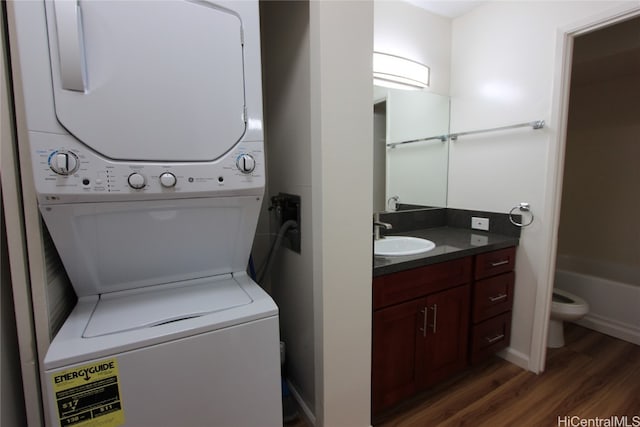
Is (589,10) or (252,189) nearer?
(252,189)

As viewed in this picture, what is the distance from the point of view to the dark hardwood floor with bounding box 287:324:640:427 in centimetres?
155

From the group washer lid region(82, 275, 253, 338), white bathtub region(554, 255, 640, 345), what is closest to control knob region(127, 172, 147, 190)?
washer lid region(82, 275, 253, 338)

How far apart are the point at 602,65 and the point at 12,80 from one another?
3.54 m

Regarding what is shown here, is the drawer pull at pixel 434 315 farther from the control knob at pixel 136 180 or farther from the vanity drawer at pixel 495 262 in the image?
the control knob at pixel 136 180

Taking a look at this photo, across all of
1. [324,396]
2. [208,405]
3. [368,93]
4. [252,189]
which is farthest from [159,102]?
[324,396]

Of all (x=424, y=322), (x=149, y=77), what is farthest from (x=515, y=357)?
(x=149, y=77)

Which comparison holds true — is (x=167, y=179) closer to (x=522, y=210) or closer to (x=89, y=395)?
(x=89, y=395)

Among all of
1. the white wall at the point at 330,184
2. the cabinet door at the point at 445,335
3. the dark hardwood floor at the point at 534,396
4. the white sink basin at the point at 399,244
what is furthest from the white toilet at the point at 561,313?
the white wall at the point at 330,184

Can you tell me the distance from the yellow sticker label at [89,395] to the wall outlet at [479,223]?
214cm

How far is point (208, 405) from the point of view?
886mm

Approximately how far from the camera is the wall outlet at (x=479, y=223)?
210cm

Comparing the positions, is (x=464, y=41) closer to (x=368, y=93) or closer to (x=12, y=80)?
(x=368, y=93)

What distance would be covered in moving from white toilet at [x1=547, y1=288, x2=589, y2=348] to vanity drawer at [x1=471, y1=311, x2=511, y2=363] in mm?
480

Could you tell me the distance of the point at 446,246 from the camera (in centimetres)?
173
